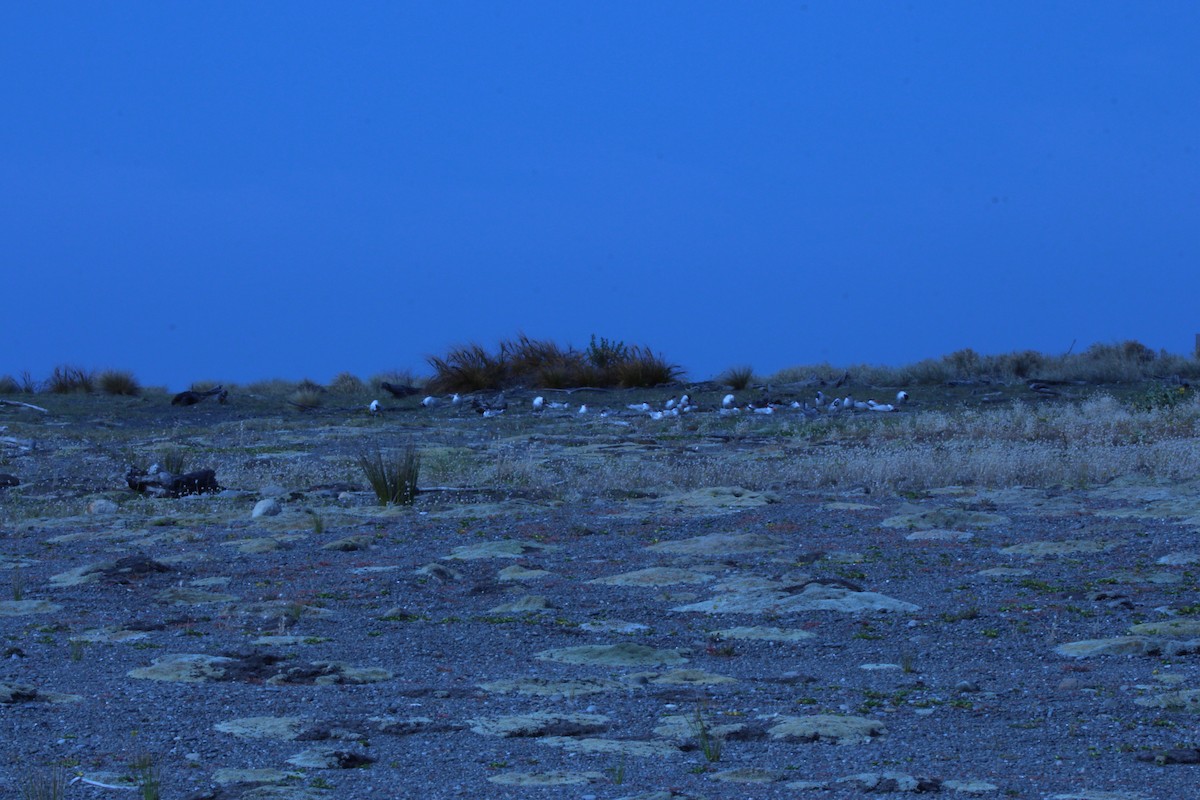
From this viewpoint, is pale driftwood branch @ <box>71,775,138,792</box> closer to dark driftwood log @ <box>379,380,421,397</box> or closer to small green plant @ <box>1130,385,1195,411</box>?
small green plant @ <box>1130,385,1195,411</box>

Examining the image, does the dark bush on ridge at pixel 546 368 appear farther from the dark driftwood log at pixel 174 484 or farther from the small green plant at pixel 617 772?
the small green plant at pixel 617 772

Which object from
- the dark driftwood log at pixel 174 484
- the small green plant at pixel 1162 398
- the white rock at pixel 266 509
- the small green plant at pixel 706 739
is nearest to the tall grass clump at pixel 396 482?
the white rock at pixel 266 509

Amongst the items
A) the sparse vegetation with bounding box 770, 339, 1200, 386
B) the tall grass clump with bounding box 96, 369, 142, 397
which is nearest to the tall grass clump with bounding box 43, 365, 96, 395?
the tall grass clump with bounding box 96, 369, 142, 397

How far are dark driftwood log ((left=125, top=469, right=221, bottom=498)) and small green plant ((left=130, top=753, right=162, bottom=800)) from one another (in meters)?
8.12

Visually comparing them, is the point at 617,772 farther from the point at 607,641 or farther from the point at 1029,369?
the point at 1029,369

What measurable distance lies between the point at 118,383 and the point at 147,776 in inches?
1046

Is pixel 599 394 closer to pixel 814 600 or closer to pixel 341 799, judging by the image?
pixel 814 600

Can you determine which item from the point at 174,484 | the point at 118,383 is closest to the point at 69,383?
the point at 118,383

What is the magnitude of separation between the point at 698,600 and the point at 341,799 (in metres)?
3.52

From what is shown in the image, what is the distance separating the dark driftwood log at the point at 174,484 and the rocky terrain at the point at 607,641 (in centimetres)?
36

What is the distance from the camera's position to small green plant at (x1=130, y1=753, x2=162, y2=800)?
353 cm

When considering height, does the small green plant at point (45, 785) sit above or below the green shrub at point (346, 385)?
below

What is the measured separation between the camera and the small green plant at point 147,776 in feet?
11.6

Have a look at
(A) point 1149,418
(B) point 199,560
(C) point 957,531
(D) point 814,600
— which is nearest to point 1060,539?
(C) point 957,531
